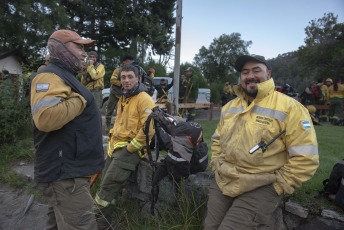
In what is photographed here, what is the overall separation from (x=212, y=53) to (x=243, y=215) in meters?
39.3

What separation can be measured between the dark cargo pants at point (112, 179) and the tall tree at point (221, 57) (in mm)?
34911

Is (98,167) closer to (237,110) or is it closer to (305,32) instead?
(237,110)

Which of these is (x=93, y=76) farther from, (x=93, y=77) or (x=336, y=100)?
(x=336, y=100)

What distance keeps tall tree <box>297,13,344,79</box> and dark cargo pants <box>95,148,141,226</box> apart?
73.9 ft

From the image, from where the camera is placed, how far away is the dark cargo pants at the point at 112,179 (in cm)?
303

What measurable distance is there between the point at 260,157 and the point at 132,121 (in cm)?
178

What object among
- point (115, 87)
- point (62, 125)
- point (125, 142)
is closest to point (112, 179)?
point (125, 142)

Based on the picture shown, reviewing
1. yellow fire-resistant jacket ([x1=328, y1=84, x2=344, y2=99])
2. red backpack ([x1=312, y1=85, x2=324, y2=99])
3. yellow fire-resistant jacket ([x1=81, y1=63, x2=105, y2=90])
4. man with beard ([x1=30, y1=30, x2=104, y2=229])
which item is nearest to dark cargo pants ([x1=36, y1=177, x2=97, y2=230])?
man with beard ([x1=30, y1=30, x2=104, y2=229])

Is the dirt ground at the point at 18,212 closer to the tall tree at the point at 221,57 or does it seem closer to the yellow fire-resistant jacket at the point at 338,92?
the yellow fire-resistant jacket at the point at 338,92

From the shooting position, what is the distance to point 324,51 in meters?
23.4

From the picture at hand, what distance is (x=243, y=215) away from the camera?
A: 78.7 inches

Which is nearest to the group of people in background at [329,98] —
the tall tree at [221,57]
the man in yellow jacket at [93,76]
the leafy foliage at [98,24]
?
the man in yellow jacket at [93,76]

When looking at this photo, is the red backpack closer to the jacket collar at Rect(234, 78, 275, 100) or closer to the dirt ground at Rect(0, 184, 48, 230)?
the jacket collar at Rect(234, 78, 275, 100)

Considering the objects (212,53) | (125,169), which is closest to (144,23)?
(125,169)
